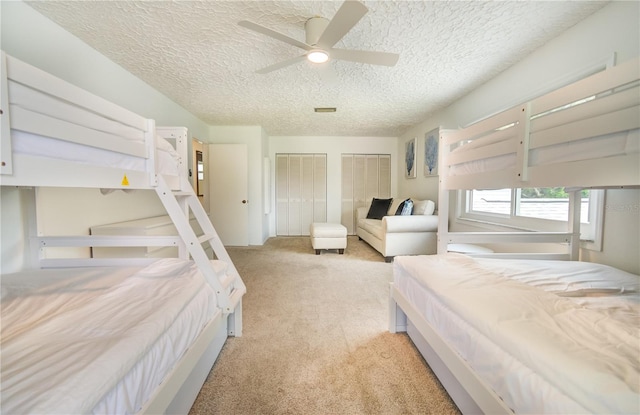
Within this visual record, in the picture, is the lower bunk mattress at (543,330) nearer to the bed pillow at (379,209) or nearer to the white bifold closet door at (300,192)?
the bed pillow at (379,209)

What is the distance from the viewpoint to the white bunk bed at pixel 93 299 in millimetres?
626

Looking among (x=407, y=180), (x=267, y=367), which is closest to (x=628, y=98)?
(x=267, y=367)

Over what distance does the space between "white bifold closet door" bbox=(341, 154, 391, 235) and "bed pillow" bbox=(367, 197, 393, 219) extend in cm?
66

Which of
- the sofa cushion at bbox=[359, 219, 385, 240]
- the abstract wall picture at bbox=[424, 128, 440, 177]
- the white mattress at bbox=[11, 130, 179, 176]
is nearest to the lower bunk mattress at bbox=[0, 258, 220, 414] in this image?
the white mattress at bbox=[11, 130, 179, 176]

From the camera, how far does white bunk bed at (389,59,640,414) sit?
2.03 feet

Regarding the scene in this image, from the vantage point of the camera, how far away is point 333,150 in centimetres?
558

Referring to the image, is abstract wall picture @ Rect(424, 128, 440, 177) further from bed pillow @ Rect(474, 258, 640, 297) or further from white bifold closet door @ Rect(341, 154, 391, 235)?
bed pillow @ Rect(474, 258, 640, 297)

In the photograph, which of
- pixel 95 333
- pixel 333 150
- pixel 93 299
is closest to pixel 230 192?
pixel 333 150

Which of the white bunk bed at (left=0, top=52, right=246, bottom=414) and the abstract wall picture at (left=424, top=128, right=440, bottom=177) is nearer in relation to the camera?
the white bunk bed at (left=0, top=52, right=246, bottom=414)

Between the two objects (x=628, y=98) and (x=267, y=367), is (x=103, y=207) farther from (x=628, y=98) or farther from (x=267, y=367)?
(x=628, y=98)

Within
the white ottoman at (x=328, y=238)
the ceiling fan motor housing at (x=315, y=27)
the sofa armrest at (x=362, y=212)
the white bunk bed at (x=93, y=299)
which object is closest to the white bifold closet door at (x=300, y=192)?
the sofa armrest at (x=362, y=212)

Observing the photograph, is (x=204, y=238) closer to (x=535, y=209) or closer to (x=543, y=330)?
(x=543, y=330)

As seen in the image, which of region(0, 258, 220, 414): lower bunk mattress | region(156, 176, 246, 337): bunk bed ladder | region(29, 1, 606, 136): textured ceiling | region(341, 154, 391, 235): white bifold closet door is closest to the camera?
region(0, 258, 220, 414): lower bunk mattress

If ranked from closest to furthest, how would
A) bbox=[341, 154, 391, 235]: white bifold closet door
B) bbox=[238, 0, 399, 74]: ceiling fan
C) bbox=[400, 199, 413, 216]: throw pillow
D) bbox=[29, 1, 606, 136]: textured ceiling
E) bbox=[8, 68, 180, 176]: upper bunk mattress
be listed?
bbox=[8, 68, 180, 176]: upper bunk mattress < bbox=[238, 0, 399, 74]: ceiling fan < bbox=[29, 1, 606, 136]: textured ceiling < bbox=[400, 199, 413, 216]: throw pillow < bbox=[341, 154, 391, 235]: white bifold closet door
